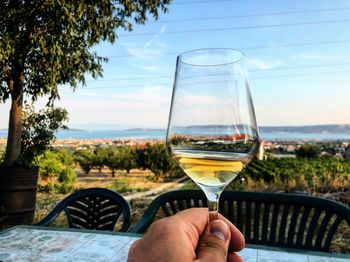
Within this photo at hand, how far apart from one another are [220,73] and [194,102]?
2.4 inches

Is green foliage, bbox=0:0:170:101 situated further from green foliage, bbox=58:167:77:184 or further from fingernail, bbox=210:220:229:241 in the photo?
fingernail, bbox=210:220:229:241

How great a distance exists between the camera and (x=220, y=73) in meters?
0.57

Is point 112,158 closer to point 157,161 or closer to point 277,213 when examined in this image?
point 157,161

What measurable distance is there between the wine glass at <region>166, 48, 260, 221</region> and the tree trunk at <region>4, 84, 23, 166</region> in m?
4.46

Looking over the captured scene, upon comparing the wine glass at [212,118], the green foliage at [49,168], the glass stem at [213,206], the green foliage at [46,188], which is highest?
the wine glass at [212,118]

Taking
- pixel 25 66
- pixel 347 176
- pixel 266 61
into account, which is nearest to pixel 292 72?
pixel 266 61

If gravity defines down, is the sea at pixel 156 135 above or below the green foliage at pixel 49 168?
above

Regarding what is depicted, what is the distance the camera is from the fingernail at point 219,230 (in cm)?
50

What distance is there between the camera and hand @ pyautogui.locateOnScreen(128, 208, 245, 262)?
0.45m

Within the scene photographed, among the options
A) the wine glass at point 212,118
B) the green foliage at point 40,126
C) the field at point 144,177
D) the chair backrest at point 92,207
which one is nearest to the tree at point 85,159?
the field at point 144,177

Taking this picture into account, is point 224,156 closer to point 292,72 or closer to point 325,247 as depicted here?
point 325,247

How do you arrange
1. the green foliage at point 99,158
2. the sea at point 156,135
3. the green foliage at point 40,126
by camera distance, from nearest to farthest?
the sea at point 156,135 → the green foliage at point 40,126 → the green foliage at point 99,158

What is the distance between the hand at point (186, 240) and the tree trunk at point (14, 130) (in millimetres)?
4538

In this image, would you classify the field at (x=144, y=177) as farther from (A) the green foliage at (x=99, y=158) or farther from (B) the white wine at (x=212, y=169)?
(B) the white wine at (x=212, y=169)
